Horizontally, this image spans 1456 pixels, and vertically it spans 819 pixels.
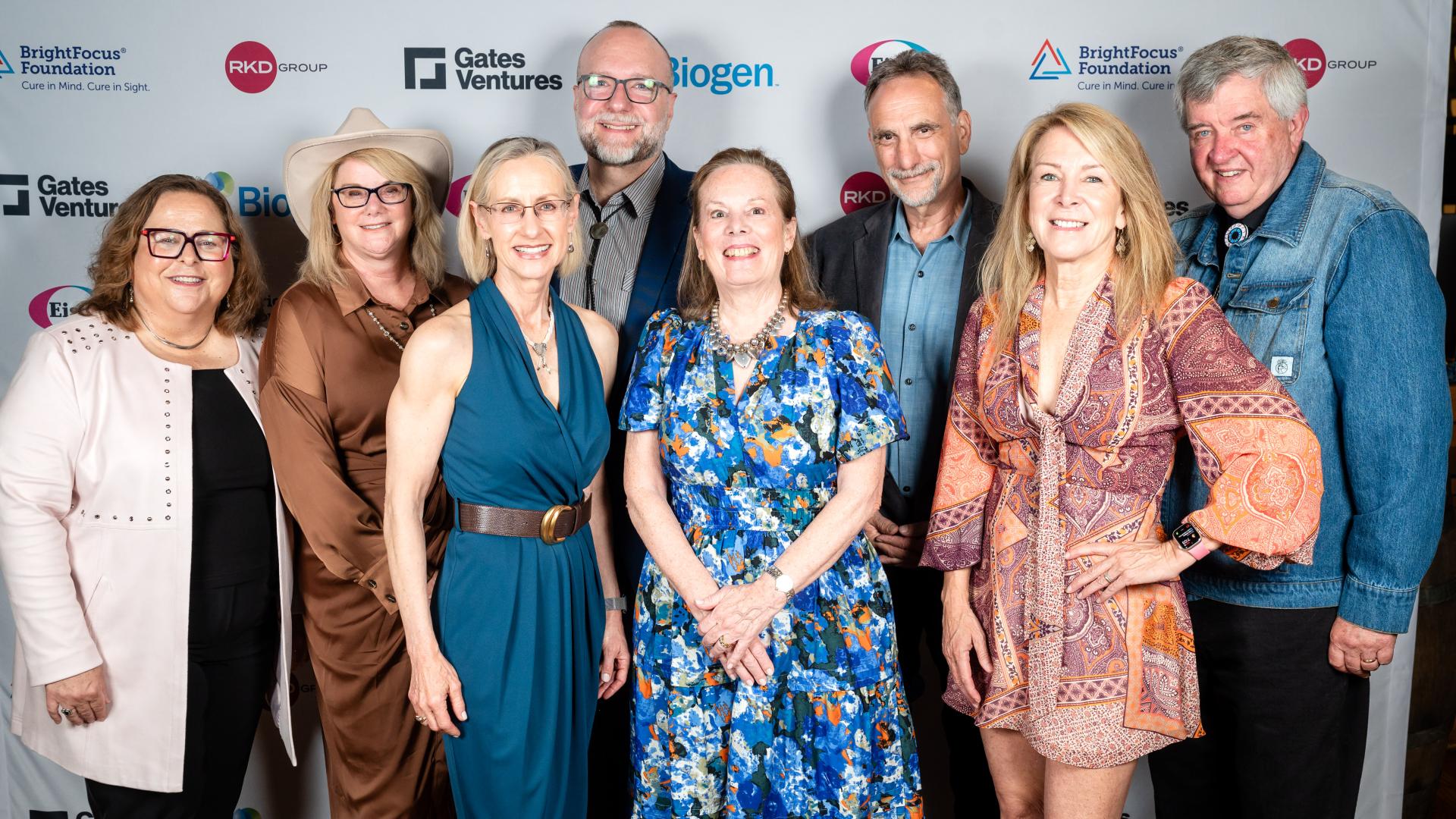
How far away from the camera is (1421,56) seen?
9.26ft

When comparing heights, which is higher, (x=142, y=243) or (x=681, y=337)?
(x=142, y=243)

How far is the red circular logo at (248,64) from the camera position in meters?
2.89

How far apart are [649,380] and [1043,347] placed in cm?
76

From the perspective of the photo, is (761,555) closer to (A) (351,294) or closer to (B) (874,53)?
(A) (351,294)

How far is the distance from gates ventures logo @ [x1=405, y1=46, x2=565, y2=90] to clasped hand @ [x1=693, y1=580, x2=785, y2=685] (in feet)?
5.79

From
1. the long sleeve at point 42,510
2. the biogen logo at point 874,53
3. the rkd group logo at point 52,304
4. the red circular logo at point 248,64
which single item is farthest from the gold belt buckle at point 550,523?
the rkd group logo at point 52,304

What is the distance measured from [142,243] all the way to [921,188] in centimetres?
178

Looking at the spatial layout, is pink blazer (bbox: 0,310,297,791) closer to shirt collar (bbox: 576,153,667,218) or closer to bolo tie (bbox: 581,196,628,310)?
bolo tie (bbox: 581,196,628,310)

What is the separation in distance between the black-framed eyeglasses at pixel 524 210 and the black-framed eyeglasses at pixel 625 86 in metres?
0.72

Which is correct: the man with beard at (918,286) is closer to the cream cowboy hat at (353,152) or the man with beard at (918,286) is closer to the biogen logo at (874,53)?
the biogen logo at (874,53)

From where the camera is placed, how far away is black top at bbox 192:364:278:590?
216cm

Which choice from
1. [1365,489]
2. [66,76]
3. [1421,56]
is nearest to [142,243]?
[66,76]

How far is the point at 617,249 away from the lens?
98.5 inches

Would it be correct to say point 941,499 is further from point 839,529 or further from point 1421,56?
point 1421,56
